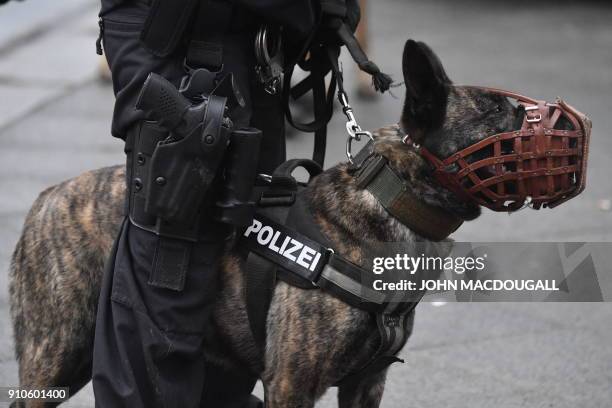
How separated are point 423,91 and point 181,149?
2.27ft

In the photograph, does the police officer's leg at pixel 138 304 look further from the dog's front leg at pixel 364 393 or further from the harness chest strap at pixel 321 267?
the dog's front leg at pixel 364 393

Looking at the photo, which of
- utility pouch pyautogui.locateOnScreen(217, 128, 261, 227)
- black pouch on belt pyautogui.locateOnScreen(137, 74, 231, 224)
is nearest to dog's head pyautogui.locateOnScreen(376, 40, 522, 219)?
utility pouch pyautogui.locateOnScreen(217, 128, 261, 227)

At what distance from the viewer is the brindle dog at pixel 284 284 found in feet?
9.91

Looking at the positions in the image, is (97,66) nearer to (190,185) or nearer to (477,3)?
(477,3)

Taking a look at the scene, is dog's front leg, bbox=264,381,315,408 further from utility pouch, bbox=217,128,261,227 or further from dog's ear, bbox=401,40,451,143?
dog's ear, bbox=401,40,451,143

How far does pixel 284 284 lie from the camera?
122 inches

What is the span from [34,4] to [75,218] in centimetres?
884

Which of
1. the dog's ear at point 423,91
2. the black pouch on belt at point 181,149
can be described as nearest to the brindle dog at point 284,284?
the dog's ear at point 423,91

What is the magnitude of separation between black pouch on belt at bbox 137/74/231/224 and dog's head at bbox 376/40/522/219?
0.52 metres

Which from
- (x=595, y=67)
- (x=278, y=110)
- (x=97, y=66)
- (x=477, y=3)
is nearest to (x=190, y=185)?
(x=278, y=110)

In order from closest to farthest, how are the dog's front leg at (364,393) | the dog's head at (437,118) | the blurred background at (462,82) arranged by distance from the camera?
the dog's head at (437,118), the dog's front leg at (364,393), the blurred background at (462,82)

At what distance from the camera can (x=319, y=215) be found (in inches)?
125

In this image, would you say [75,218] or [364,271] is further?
[75,218]

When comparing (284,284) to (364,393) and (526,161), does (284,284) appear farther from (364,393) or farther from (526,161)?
(526,161)
